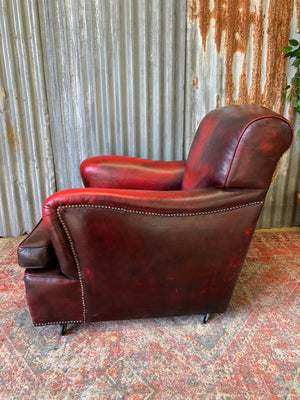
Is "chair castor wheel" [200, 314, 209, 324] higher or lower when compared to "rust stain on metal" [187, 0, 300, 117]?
lower

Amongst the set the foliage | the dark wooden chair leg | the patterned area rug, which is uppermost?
the foliage

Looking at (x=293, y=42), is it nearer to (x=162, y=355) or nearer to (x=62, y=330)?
(x=162, y=355)

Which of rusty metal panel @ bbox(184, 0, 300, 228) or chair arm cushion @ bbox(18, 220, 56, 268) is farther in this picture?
rusty metal panel @ bbox(184, 0, 300, 228)

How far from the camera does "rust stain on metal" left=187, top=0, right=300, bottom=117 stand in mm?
1996

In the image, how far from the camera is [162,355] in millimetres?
1225

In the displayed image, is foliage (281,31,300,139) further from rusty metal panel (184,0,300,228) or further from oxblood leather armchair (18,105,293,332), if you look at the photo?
oxblood leather armchair (18,105,293,332)

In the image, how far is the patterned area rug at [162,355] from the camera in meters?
1.07

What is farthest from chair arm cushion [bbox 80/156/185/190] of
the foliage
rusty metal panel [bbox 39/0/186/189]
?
the foliage

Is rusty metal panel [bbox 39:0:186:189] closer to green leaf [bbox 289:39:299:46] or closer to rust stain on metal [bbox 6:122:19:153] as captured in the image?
rust stain on metal [bbox 6:122:19:153]

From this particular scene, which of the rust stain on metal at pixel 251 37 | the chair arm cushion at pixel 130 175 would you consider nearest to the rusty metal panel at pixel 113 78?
the rust stain on metal at pixel 251 37

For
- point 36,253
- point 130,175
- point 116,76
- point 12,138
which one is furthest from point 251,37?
point 36,253

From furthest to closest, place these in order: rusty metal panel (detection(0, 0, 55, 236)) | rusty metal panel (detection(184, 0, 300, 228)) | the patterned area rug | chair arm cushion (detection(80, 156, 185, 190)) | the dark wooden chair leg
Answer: rusty metal panel (detection(184, 0, 300, 228)) < rusty metal panel (detection(0, 0, 55, 236)) < chair arm cushion (detection(80, 156, 185, 190)) < the dark wooden chair leg < the patterned area rug

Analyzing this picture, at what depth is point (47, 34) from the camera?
1920 millimetres

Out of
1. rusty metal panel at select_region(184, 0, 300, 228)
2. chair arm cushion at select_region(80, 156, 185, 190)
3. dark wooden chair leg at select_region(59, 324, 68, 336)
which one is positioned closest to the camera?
dark wooden chair leg at select_region(59, 324, 68, 336)
